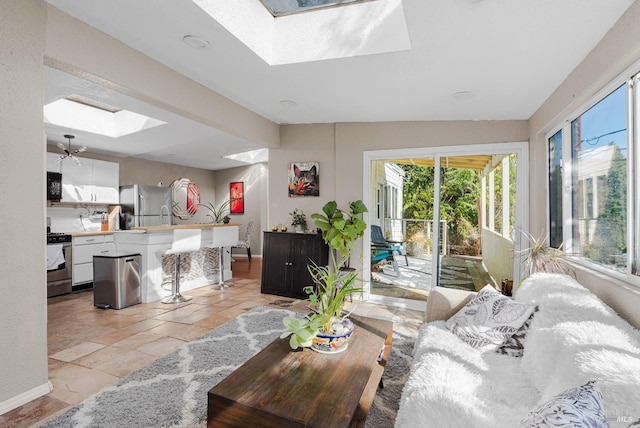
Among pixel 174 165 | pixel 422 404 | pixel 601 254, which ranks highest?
pixel 174 165

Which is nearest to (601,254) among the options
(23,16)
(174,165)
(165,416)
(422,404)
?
(422,404)

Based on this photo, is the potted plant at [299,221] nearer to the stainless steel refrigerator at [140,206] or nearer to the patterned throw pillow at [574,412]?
the stainless steel refrigerator at [140,206]

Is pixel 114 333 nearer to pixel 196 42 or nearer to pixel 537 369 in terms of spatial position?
pixel 196 42

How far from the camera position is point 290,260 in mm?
4531

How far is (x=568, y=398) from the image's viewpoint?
0.85 meters

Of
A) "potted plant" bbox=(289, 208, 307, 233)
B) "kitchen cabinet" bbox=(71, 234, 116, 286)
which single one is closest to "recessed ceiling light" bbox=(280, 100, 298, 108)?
"potted plant" bbox=(289, 208, 307, 233)

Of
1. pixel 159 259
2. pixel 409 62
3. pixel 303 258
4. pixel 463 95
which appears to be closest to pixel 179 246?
pixel 159 259

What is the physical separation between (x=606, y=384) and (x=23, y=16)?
3435 millimetres

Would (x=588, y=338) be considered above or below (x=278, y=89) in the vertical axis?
below

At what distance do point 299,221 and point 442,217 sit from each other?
2.00 metres

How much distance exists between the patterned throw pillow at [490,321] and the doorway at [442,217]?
58.1 inches

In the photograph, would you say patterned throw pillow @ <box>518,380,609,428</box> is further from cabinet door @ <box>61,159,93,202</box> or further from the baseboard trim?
cabinet door @ <box>61,159,93,202</box>

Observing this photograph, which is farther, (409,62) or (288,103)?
(288,103)

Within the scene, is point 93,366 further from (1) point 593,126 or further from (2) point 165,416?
(1) point 593,126
